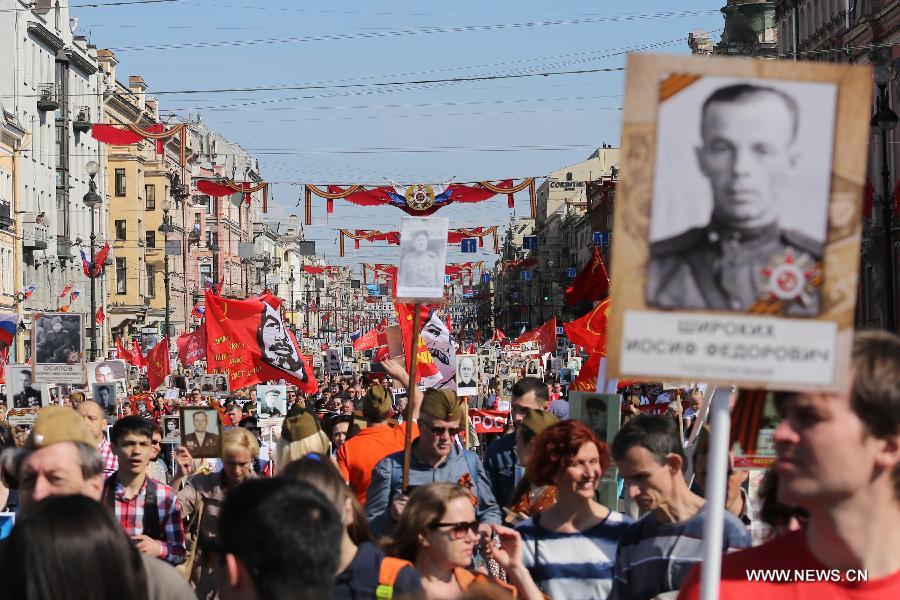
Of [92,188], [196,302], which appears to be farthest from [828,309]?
[196,302]

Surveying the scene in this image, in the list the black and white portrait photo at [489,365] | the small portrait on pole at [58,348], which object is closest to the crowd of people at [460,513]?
the small portrait on pole at [58,348]

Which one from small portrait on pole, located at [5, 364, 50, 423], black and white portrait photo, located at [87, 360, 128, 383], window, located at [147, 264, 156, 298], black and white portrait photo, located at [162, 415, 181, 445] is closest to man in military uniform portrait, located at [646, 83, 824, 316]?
black and white portrait photo, located at [162, 415, 181, 445]

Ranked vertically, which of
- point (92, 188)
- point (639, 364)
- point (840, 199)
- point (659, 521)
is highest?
point (92, 188)

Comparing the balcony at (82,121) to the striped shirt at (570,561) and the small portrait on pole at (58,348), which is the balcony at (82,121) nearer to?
the small portrait on pole at (58,348)

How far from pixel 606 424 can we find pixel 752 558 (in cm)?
579

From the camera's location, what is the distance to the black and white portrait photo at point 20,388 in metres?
17.6

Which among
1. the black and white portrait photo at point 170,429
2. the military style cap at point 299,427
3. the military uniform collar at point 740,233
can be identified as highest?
the military uniform collar at point 740,233

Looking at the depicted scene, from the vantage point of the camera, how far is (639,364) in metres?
3.43

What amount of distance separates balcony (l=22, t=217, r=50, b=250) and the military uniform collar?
196 ft

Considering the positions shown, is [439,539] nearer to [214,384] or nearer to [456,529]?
[456,529]

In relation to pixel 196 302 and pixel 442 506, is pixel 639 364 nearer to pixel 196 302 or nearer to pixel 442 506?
pixel 442 506

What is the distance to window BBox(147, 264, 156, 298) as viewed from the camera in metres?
91.2

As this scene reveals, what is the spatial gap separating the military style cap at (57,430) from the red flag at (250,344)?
1355 cm

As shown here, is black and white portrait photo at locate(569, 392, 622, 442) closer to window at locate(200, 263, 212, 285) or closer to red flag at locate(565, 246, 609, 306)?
red flag at locate(565, 246, 609, 306)
